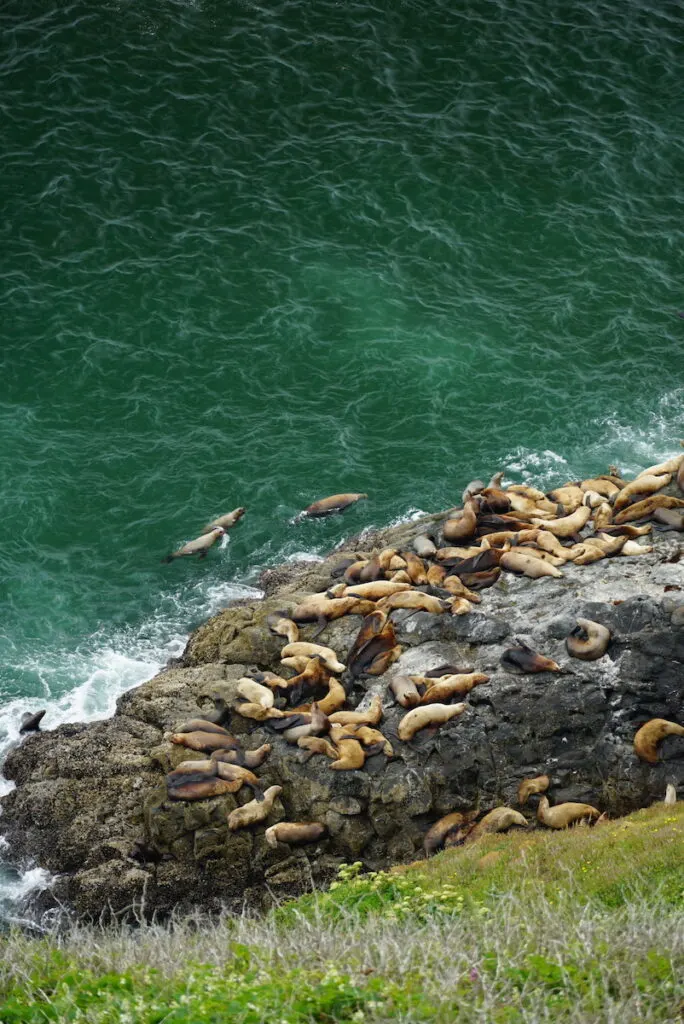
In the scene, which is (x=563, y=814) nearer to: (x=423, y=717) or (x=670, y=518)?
(x=423, y=717)

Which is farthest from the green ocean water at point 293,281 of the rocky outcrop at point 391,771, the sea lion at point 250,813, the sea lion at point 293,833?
the sea lion at point 293,833

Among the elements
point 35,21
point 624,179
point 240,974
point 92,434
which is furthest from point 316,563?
point 35,21

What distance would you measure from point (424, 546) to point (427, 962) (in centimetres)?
1230

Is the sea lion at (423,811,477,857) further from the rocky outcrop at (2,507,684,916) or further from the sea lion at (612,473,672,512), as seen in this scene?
the sea lion at (612,473,672,512)

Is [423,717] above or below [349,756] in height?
above

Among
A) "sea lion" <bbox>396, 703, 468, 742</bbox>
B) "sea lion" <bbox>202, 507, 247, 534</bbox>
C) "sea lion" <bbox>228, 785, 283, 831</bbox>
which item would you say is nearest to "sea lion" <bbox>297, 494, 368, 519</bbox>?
"sea lion" <bbox>202, 507, 247, 534</bbox>

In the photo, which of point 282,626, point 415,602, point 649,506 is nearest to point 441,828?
point 415,602

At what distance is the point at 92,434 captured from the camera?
29.2 meters

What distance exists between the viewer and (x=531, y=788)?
17.8 meters

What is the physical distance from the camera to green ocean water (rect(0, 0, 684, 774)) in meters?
27.4

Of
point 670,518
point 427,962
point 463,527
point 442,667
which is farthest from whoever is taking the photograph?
point 463,527

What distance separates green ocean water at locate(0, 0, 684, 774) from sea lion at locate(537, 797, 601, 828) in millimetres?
9611

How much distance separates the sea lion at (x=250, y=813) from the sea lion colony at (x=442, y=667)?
16 mm

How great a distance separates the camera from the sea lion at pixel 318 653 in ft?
66.7
